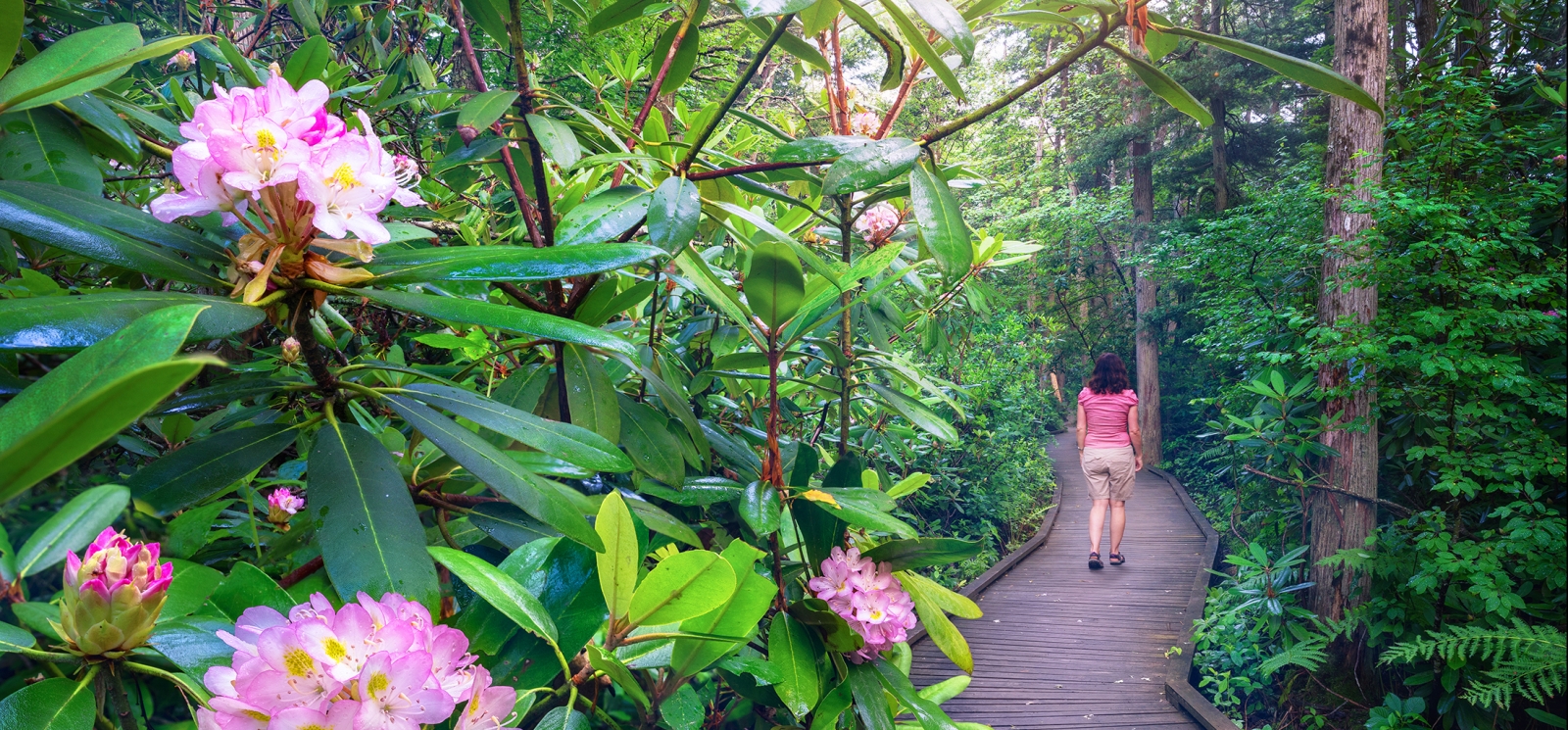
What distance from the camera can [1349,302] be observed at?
3105 mm

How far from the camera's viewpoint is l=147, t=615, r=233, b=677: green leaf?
1.24 ft

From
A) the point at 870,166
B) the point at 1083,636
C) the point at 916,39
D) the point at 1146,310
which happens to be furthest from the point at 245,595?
the point at 1146,310

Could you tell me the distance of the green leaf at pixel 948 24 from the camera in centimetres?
65

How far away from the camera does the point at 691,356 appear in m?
1.57

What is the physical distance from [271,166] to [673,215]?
0.33 m

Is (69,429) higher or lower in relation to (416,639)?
higher

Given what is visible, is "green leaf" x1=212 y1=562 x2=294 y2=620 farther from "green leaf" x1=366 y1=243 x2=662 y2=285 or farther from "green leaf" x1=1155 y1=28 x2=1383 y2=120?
"green leaf" x1=1155 y1=28 x2=1383 y2=120

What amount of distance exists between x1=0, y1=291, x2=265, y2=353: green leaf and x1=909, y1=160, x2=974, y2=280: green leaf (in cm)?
59

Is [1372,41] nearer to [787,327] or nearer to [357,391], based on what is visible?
[787,327]

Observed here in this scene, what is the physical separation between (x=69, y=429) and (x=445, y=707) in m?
0.26

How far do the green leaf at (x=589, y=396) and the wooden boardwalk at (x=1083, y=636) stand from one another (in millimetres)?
3463

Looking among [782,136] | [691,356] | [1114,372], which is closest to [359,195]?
[782,136]

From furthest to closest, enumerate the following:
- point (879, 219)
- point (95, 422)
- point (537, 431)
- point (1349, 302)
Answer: point (1349, 302) < point (879, 219) < point (537, 431) < point (95, 422)

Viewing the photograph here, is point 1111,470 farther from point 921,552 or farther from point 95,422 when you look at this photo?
point 95,422
